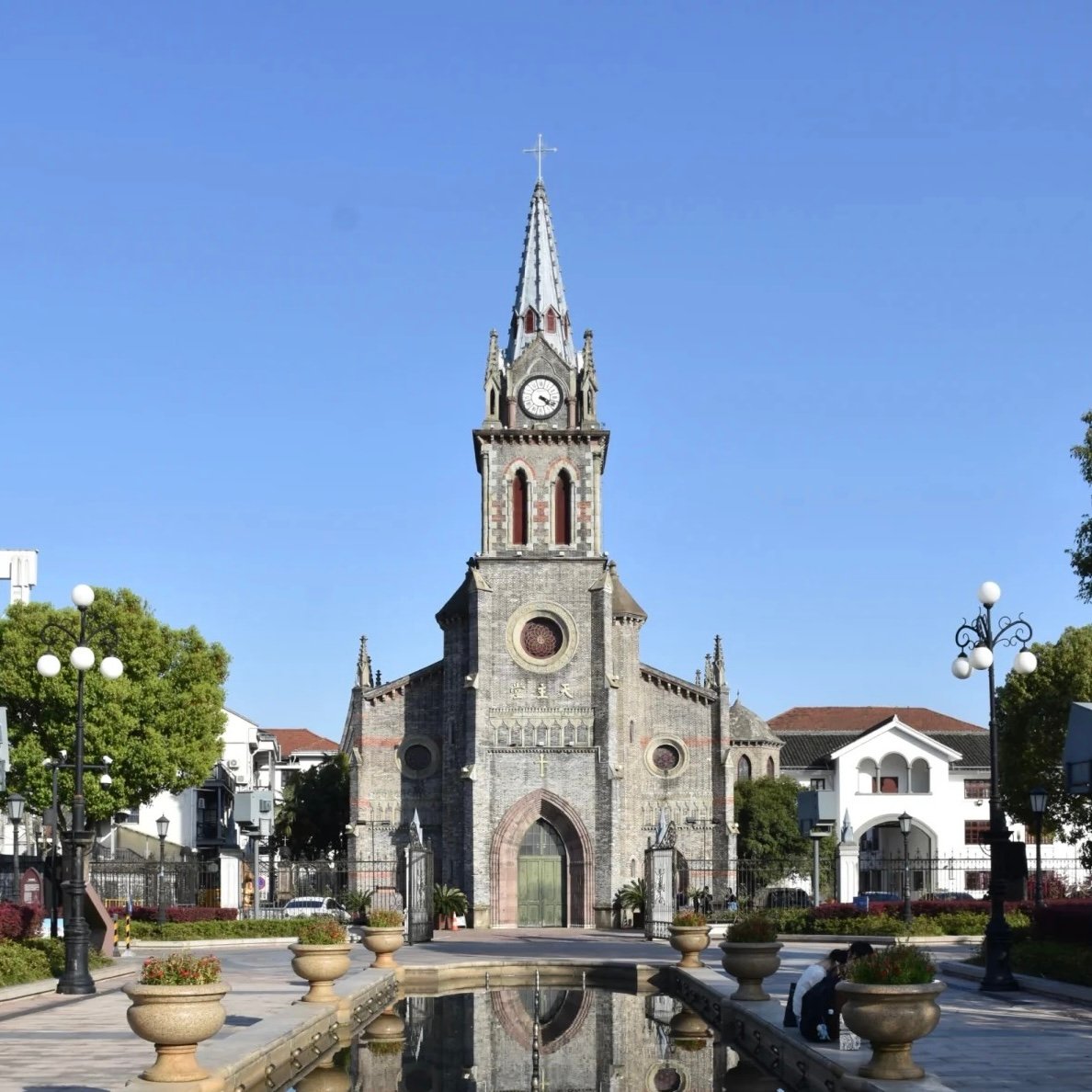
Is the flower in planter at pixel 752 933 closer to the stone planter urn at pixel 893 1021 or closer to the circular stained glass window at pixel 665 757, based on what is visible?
the stone planter urn at pixel 893 1021

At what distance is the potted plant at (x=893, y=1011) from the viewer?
14867 mm

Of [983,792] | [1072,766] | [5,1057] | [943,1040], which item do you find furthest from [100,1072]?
[983,792]

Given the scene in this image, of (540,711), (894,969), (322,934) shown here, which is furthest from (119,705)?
(894,969)

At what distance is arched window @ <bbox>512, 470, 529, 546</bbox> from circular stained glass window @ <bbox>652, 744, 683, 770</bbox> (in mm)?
9557

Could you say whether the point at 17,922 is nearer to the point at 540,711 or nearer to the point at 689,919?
the point at 689,919

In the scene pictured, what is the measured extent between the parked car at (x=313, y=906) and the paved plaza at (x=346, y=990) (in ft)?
45.7

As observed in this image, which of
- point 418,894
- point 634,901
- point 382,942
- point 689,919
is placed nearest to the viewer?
Result: point 689,919

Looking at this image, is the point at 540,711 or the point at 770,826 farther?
the point at 770,826

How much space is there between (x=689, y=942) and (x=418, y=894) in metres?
17.1

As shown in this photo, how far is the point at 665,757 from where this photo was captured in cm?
6056

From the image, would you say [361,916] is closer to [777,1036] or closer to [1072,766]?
[1072,766]

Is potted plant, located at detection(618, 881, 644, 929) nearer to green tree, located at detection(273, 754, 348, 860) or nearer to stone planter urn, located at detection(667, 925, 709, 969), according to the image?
stone planter urn, located at detection(667, 925, 709, 969)

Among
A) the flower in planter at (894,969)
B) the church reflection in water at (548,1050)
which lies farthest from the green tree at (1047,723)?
the flower in planter at (894,969)

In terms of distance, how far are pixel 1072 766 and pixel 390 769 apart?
33.8m
